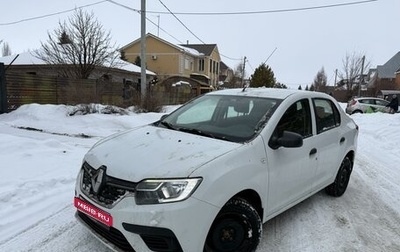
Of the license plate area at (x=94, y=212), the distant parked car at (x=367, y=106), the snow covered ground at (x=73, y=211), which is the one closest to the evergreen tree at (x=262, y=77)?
the distant parked car at (x=367, y=106)

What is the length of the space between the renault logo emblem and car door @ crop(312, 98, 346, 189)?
2.66m

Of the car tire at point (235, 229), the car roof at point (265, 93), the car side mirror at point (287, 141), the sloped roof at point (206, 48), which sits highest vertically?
the sloped roof at point (206, 48)

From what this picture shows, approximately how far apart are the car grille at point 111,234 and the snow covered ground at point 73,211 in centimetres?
39

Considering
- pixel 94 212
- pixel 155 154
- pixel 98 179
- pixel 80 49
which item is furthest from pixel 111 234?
pixel 80 49

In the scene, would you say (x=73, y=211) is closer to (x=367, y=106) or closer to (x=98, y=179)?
(x=98, y=179)

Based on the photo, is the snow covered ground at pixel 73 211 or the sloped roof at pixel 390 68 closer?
the snow covered ground at pixel 73 211

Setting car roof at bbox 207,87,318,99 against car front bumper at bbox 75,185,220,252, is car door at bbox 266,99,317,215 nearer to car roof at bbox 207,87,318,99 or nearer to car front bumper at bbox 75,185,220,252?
car roof at bbox 207,87,318,99

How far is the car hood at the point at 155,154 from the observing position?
2.62 meters

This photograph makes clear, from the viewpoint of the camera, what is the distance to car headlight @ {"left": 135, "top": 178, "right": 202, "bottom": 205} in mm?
2508

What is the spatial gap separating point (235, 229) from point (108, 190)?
3.85ft

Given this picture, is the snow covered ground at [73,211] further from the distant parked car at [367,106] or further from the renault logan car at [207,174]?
the distant parked car at [367,106]

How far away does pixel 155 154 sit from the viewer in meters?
2.87

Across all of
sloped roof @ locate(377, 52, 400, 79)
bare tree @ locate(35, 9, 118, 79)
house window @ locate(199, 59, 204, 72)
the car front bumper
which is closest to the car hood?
the car front bumper

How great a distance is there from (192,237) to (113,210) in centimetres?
66
